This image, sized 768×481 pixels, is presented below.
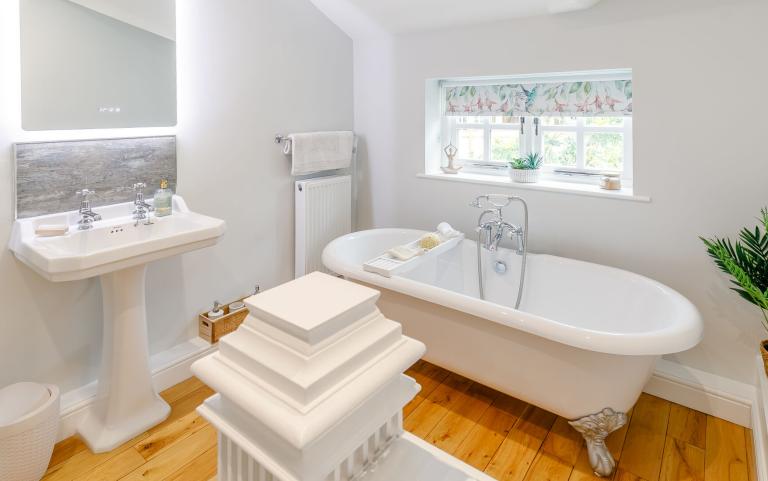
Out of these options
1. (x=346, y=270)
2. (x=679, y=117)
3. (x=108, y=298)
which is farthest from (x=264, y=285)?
(x=679, y=117)

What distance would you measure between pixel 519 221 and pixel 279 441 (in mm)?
2504

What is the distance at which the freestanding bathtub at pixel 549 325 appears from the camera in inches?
69.9

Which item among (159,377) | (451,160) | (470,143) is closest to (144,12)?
(159,377)

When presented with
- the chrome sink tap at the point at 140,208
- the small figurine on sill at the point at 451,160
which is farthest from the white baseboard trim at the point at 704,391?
the chrome sink tap at the point at 140,208

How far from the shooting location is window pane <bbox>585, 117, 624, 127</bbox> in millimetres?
2691

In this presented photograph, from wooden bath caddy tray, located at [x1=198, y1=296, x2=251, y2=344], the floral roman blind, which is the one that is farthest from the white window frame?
wooden bath caddy tray, located at [x1=198, y1=296, x2=251, y2=344]

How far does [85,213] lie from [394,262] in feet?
4.62

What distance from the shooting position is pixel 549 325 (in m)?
1.80

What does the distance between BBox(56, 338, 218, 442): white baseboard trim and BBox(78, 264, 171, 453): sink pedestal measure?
0.05m

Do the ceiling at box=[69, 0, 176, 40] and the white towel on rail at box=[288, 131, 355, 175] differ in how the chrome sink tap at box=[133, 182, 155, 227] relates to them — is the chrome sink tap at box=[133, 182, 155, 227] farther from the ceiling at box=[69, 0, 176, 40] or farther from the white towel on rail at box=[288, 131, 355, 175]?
the white towel on rail at box=[288, 131, 355, 175]

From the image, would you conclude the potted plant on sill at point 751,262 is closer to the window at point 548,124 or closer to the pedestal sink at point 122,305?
the window at point 548,124

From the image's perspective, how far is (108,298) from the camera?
2.04 m

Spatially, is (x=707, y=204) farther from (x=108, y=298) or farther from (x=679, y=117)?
(x=108, y=298)

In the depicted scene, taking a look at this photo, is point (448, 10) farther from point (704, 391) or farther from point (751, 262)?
point (704, 391)
